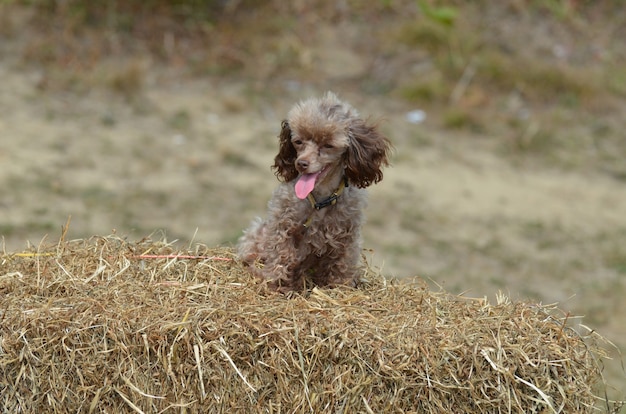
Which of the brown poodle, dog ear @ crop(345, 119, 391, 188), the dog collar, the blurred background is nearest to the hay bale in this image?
the brown poodle

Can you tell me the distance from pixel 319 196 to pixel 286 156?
11.1 inches

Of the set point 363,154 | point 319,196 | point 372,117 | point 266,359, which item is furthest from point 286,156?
point 372,117

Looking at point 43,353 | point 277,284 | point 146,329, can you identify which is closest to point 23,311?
point 43,353

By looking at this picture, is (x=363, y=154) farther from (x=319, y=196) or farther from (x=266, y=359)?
(x=266, y=359)

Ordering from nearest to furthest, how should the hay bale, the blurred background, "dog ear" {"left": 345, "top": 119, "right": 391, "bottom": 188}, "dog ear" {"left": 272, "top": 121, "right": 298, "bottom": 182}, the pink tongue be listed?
the hay bale, the pink tongue, "dog ear" {"left": 345, "top": 119, "right": 391, "bottom": 188}, "dog ear" {"left": 272, "top": 121, "right": 298, "bottom": 182}, the blurred background

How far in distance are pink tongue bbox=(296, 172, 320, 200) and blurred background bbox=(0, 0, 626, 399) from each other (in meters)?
3.32

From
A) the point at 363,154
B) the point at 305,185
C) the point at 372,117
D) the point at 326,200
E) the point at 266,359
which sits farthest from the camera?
the point at 372,117

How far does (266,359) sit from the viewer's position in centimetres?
399

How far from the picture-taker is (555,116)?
1157 centimetres

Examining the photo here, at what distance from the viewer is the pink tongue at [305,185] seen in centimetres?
422

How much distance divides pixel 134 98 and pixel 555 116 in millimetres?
5719

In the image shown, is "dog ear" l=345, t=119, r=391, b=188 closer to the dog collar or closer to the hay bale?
the dog collar

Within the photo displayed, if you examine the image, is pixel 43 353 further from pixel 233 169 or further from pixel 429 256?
pixel 233 169

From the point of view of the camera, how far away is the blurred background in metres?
8.20
